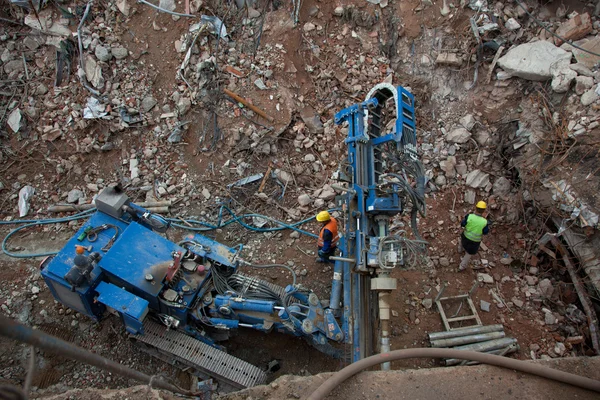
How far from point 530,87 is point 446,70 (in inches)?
59.3

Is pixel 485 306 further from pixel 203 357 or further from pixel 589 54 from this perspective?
pixel 589 54

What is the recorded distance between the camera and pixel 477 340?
5910mm

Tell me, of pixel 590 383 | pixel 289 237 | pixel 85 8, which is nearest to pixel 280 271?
pixel 289 237

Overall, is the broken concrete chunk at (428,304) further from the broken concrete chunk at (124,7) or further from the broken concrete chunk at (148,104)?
the broken concrete chunk at (124,7)

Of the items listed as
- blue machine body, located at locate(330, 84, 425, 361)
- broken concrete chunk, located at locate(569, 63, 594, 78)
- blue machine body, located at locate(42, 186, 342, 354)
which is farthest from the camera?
broken concrete chunk, located at locate(569, 63, 594, 78)

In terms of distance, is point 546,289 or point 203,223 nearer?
point 546,289

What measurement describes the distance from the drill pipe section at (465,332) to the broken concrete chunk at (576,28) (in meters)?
5.12

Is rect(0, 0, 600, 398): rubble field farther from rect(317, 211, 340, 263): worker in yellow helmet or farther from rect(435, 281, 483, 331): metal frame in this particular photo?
rect(317, 211, 340, 263): worker in yellow helmet

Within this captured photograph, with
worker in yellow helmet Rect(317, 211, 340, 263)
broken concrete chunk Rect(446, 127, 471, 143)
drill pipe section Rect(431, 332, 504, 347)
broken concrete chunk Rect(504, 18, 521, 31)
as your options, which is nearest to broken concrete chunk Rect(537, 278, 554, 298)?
drill pipe section Rect(431, 332, 504, 347)

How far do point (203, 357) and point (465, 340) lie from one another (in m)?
3.44

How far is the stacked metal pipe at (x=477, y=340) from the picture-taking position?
5.80 m

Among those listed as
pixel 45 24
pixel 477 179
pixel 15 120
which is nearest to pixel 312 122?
pixel 477 179

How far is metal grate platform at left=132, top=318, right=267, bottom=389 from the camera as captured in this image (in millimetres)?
5363

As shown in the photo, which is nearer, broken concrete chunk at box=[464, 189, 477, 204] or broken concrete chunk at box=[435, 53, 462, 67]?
broken concrete chunk at box=[464, 189, 477, 204]
